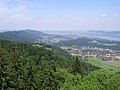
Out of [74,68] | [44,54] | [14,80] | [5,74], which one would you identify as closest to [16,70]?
[14,80]

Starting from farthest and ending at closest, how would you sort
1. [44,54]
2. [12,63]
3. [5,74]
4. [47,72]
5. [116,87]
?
[44,54] < [47,72] < [12,63] < [5,74] < [116,87]

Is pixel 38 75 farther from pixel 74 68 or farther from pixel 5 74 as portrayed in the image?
pixel 5 74

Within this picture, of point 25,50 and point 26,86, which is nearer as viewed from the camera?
point 26,86

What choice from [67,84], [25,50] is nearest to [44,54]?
[25,50]

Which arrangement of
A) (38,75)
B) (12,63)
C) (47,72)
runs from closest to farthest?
(12,63), (47,72), (38,75)

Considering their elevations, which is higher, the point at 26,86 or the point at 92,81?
the point at 92,81

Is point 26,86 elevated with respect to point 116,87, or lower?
lower

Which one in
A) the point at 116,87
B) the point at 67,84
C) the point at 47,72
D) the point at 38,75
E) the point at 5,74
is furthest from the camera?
the point at 38,75

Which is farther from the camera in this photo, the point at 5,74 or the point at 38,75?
the point at 38,75

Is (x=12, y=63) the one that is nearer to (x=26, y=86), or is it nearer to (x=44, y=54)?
(x=26, y=86)

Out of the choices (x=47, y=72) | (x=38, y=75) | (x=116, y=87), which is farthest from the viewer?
(x=38, y=75)
